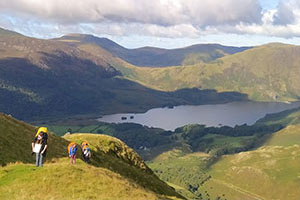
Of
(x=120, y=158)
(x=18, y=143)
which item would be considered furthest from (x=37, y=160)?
(x=120, y=158)

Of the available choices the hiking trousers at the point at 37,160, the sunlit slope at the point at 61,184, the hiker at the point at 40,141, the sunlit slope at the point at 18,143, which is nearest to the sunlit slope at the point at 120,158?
the sunlit slope at the point at 18,143

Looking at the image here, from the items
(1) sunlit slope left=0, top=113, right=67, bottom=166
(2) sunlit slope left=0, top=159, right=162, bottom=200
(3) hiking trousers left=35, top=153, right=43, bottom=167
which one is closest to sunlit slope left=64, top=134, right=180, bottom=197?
(1) sunlit slope left=0, top=113, right=67, bottom=166

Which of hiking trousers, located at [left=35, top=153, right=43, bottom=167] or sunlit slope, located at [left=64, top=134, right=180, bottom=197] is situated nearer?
hiking trousers, located at [left=35, top=153, right=43, bottom=167]

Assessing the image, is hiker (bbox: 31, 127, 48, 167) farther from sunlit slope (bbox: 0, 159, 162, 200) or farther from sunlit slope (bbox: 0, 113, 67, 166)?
sunlit slope (bbox: 0, 113, 67, 166)

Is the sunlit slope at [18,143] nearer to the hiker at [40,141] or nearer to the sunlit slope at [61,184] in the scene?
the sunlit slope at [61,184]

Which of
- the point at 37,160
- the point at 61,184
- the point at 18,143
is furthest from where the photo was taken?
the point at 18,143

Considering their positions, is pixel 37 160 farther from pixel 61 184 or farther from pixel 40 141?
pixel 61 184

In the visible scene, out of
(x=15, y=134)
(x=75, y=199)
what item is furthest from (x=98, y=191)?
(x=15, y=134)

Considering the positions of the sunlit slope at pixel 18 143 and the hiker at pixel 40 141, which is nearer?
the hiker at pixel 40 141

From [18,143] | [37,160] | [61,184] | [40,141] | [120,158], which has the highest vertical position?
[40,141]

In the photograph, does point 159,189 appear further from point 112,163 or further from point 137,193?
point 137,193

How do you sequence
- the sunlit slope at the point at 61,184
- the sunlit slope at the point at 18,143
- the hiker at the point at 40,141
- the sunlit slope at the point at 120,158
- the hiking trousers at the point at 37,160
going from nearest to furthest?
the sunlit slope at the point at 61,184 → the hiker at the point at 40,141 → the hiking trousers at the point at 37,160 → the sunlit slope at the point at 18,143 → the sunlit slope at the point at 120,158

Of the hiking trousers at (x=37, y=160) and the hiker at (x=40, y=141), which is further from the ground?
the hiker at (x=40, y=141)

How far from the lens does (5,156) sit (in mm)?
45406
